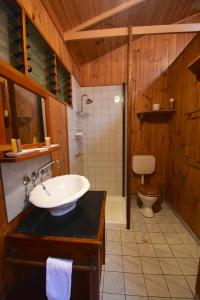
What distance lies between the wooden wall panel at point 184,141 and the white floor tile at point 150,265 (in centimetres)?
65

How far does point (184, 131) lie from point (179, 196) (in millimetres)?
963

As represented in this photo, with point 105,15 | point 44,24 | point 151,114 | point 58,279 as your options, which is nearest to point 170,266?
point 58,279

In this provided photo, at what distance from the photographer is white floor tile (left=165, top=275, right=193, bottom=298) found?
120cm

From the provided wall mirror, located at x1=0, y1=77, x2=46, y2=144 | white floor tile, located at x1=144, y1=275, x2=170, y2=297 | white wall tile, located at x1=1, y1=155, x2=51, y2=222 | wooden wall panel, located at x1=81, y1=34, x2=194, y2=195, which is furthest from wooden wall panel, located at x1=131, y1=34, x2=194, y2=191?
white wall tile, located at x1=1, y1=155, x2=51, y2=222

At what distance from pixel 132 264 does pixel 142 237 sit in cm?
42

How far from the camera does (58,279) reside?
79cm

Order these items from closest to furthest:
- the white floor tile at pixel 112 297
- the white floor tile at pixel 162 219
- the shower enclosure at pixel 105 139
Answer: the white floor tile at pixel 112 297 → the white floor tile at pixel 162 219 → the shower enclosure at pixel 105 139

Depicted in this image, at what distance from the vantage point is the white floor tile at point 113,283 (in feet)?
4.05

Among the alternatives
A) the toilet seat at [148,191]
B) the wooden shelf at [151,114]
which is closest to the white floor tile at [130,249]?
the toilet seat at [148,191]

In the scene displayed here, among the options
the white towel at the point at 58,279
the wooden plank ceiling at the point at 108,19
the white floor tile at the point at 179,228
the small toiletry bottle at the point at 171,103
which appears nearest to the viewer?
the white towel at the point at 58,279

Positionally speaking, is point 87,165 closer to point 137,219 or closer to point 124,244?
point 137,219

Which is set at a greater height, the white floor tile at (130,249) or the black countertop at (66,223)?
the black countertop at (66,223)

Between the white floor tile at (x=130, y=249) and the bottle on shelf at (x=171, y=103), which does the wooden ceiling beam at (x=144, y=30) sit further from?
the white floor tile at (x=130, y=249)

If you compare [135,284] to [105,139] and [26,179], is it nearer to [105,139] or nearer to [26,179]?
[26,179]
